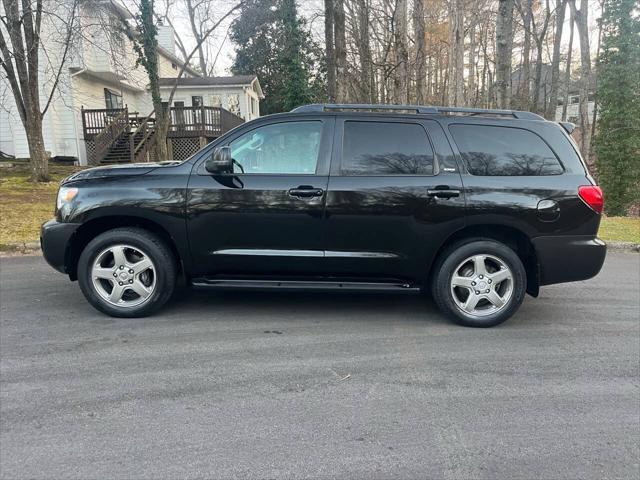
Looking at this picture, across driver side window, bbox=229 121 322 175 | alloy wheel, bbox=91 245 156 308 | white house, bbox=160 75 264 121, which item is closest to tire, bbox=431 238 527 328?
driver side window, bbox=229 121 322 175

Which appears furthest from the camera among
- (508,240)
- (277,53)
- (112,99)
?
(277,53)

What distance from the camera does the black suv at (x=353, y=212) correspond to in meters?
4.30

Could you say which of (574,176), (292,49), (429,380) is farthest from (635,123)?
(429,380)

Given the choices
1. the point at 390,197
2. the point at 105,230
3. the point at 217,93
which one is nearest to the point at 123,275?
the point at 105,230

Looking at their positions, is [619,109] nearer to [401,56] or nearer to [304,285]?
[401,56]

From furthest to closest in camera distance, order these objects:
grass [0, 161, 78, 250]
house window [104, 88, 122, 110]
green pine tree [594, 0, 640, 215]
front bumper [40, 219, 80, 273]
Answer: house window [104, 88, 122, 110]
green pine tree [594, 0, 640, 215]
grass [0, 161, 78, 250]
front bumper [40, 219, 80, 273]

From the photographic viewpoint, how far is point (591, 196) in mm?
4301

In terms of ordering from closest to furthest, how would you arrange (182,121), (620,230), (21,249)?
(21,249)
(620,230)
(182,121)

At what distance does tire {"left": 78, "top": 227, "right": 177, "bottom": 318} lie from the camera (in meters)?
4.41

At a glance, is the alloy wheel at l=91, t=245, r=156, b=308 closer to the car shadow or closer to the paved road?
the paved road

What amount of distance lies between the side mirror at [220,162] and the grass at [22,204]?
499 centimetres

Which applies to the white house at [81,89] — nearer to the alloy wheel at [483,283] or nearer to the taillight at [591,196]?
the alloy wheel at [483,283]

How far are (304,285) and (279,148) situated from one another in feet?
4.10

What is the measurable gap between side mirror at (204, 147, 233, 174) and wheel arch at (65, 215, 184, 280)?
0.70m
